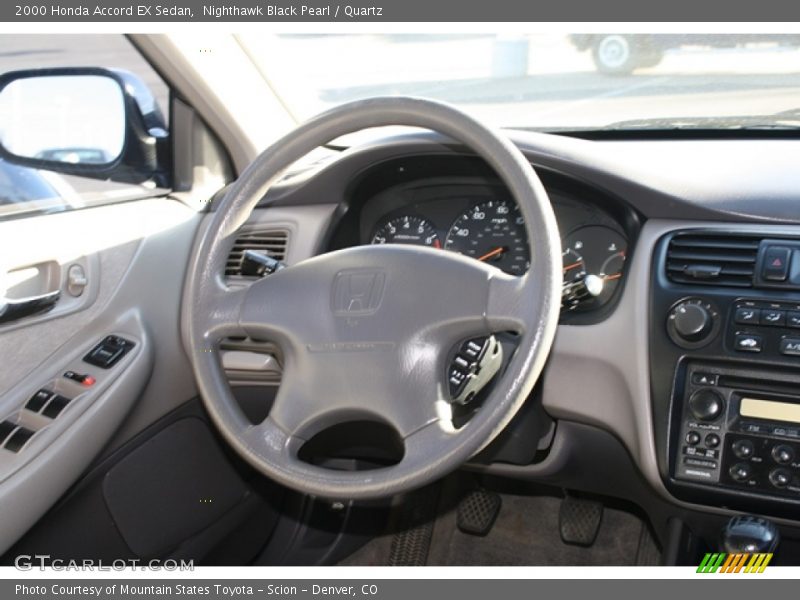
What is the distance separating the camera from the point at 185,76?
217 centimetres

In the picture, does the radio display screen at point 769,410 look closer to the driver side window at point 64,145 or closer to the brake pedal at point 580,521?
the brake pedal at point 580,521

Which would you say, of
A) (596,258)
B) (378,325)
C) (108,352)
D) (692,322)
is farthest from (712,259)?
(108,352)

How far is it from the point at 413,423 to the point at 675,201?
72 centimetres

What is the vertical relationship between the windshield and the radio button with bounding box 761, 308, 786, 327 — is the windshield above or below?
above

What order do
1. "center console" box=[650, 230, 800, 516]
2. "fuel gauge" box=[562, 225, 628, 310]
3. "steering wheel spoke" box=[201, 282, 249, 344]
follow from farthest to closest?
"fuel gauge" box=[562, 225, 628, 310]
"center console" box=[650, 230, 800, 516]
"steering wheel spoke" box=[201, 282, 249, 344]

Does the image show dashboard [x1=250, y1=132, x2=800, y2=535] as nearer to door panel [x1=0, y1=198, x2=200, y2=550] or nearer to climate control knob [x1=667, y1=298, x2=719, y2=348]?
climate control knob [x1=667, y1=298, x2=719, y2=348]

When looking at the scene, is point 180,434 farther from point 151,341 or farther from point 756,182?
point 756,182

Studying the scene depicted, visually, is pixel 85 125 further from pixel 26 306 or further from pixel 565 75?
pixel 565 75

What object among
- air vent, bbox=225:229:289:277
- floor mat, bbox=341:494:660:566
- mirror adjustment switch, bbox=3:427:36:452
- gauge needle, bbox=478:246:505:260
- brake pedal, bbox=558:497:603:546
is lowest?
floor mat, bbox=341:494:660:566

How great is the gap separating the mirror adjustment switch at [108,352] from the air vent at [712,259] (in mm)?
1135

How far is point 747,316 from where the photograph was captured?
1.67 metres

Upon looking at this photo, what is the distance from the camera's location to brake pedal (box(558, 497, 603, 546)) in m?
2.38

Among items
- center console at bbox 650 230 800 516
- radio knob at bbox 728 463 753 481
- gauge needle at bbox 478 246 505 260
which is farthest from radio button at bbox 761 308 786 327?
gauge needle at bbox 478 246 505 260

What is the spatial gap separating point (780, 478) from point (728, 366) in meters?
0.22
